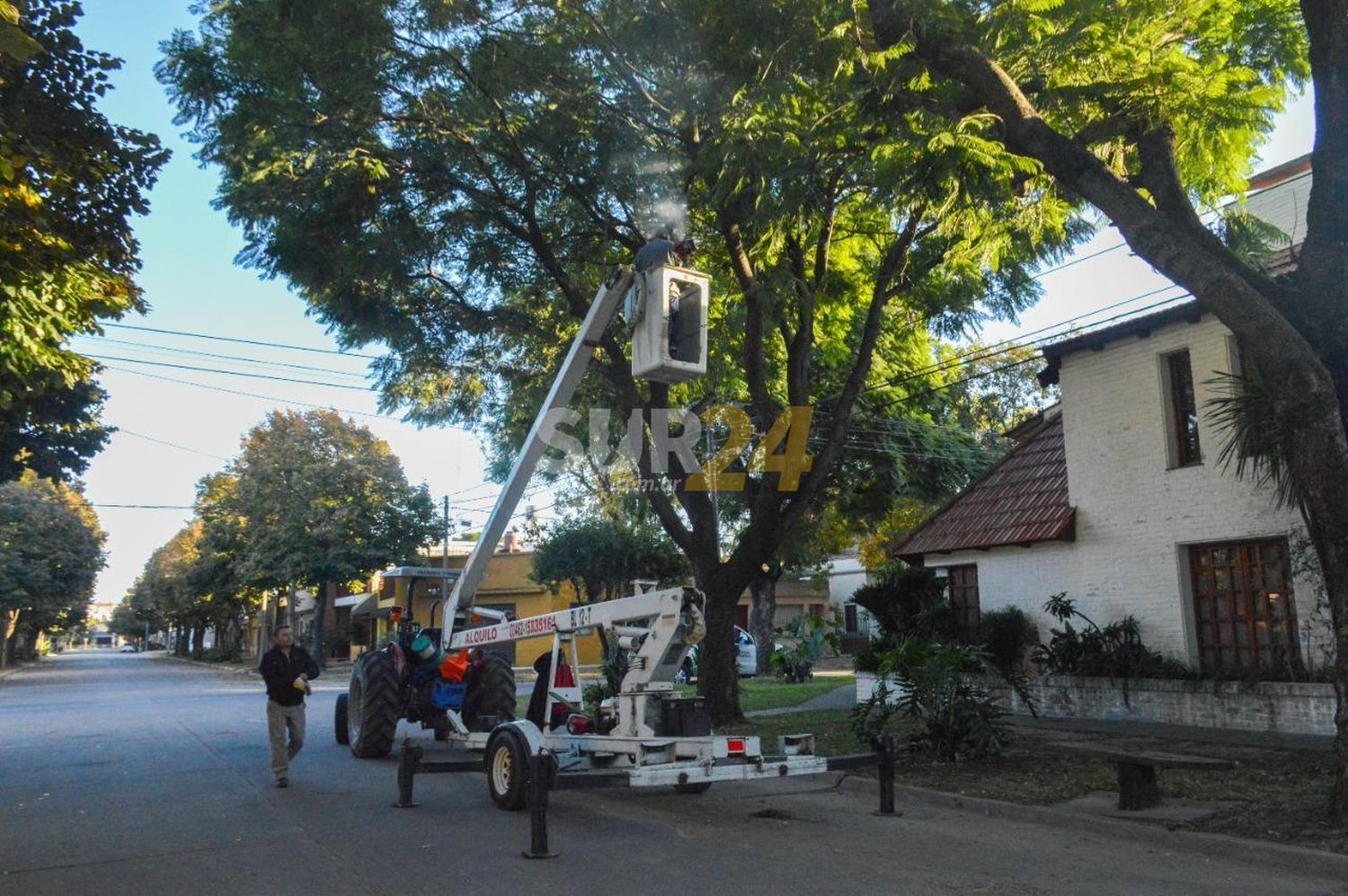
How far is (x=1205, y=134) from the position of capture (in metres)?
11.4

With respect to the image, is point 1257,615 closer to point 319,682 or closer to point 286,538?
point 319,682

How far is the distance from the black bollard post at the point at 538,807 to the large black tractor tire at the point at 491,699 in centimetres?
482

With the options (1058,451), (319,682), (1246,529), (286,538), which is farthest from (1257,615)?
(286,538)

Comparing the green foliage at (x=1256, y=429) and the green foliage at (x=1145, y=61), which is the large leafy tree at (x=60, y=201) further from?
the green foliage at (x=1256, y=429)

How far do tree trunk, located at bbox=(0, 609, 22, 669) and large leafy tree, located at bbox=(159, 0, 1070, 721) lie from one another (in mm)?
51841

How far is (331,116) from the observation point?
43.7ft

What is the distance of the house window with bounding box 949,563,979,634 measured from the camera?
1812 centimetres

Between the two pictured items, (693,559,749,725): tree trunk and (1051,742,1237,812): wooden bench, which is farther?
(693,559,749,725): tree trunk

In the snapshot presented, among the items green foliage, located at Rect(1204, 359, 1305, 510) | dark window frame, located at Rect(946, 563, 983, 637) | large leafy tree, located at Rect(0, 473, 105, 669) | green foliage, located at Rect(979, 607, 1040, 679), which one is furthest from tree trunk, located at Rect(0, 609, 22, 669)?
green foliage, located at Rect(1204, 359, 1305, 510)

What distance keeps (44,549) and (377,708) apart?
164 ft

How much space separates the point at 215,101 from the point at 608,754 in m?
10.0

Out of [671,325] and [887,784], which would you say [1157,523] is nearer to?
[887,784]

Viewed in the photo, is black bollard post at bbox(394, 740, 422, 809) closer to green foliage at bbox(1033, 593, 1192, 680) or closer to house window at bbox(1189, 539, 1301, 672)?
green foliage at bbox(1033, 593, 1192, 680)

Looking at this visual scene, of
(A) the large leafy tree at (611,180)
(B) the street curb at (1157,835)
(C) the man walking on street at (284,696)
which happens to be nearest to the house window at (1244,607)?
(A) the large leafy tree at (611,180)
